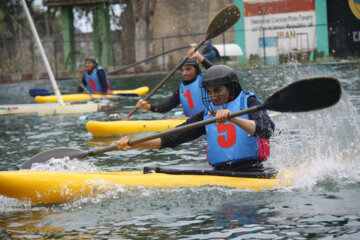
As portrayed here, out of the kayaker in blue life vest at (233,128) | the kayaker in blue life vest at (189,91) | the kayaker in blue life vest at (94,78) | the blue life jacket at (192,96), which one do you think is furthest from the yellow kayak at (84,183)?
the kayaker in blue life vest at (94,78)

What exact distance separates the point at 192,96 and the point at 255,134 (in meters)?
3.41

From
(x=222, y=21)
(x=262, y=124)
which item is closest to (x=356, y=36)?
(x=222, y=21)

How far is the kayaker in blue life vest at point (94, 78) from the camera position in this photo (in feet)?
42.9

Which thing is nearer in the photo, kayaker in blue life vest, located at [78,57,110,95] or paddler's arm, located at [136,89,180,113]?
paddler's arm, located at [136,89,180,113]

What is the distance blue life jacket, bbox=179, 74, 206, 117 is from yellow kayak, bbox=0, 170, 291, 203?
308 cm

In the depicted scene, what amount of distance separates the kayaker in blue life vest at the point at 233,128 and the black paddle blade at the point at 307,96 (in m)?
0.16

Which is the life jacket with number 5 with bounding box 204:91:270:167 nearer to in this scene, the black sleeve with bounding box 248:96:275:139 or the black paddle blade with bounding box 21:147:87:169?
the black sleeve with bounding box 248:96:275:139

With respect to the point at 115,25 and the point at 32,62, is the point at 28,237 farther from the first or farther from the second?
the point at 115,25

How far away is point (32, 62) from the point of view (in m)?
22.6

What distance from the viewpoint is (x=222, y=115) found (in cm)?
437

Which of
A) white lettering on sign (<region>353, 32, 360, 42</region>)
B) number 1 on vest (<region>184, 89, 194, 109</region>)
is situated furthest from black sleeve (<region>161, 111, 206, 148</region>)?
white lettering on sign (<region>353, 32, 360, 42</region>)

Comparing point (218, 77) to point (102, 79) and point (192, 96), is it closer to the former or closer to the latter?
point (192, 96)

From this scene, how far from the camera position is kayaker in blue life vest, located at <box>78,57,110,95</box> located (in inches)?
515

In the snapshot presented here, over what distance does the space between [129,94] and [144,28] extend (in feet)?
31.4
